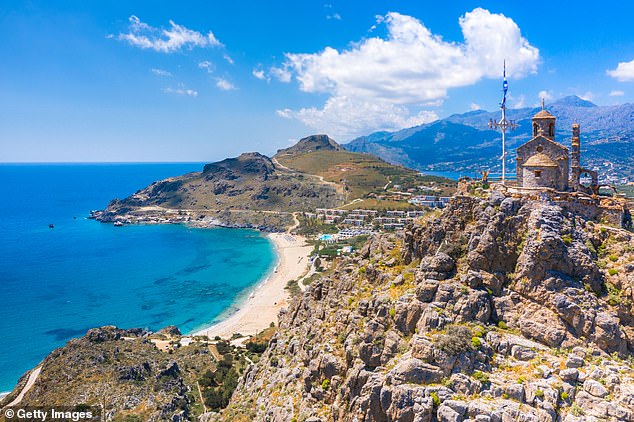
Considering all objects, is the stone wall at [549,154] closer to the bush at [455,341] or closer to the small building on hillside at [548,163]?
the small building on hillside at [548,163]

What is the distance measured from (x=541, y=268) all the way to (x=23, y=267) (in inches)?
5765

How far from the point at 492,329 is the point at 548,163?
35.5 feet

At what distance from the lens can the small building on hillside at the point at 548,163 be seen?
78.0 ft

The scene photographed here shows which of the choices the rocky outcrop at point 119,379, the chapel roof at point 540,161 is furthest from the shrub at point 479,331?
the rocky outcrop at point 119,379

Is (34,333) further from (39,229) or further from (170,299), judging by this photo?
(39,229)

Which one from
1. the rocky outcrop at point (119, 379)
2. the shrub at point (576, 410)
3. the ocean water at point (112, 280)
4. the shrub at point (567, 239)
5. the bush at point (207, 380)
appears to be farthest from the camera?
the ocean water at point (112, 280)

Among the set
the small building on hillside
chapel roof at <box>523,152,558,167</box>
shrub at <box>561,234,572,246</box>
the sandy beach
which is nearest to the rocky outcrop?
the sandy beach

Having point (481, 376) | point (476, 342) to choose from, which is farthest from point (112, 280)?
point (481, 376)

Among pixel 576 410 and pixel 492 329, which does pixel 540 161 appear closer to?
pixel 492 329

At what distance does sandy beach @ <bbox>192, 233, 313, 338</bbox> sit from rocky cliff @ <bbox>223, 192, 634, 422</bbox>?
51540 mm

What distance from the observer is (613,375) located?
17.0 m

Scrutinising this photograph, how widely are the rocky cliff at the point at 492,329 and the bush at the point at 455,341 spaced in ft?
0.16

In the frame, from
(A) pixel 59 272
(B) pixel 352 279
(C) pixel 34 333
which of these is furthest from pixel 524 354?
(A) pixel 59 272

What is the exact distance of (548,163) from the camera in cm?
2378
